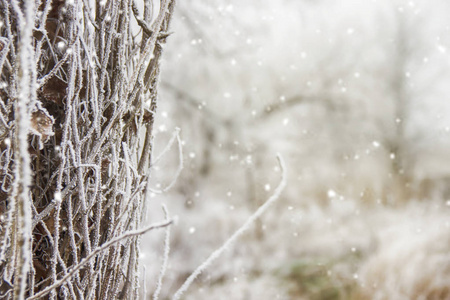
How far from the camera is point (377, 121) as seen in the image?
2.41m

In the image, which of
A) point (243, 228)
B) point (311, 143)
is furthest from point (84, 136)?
point (311, 143)

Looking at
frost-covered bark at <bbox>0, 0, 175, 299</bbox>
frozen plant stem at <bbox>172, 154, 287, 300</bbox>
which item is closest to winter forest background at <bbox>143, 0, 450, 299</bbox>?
frost-covered bark at <bbox>0, 0, 175, 299</bbox>

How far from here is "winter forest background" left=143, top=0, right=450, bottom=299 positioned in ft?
7.63

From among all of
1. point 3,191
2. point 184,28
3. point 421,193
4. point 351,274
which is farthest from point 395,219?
point 3,191

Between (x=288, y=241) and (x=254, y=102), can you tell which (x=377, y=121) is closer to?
(x=254, y=102)

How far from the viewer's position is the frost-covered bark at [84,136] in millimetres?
395

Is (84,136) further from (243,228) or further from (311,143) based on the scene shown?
(311,143)

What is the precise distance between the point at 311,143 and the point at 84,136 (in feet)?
6.95

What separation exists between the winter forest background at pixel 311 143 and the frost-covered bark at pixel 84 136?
181cm

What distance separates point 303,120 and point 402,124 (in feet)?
2.00

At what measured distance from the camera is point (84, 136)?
0.43 meters

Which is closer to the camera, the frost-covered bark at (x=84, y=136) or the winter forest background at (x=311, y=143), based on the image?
the frost-covered bark at (x=84, y=136)

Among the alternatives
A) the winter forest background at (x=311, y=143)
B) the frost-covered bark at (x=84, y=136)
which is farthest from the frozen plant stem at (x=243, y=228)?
the winter forest background at (x=311, y=143)

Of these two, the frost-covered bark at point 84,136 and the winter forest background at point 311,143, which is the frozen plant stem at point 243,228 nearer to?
the frost-covered bark at point 84,136
